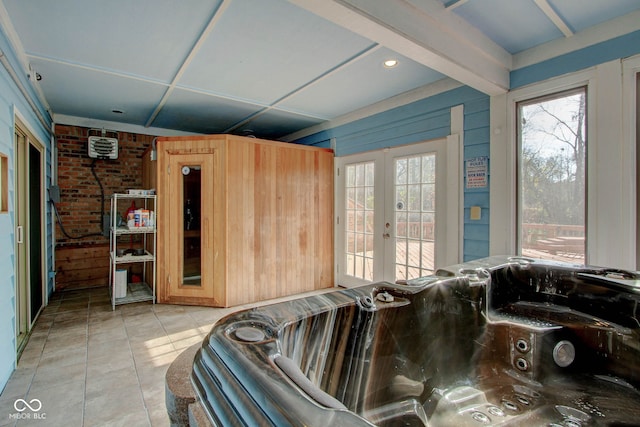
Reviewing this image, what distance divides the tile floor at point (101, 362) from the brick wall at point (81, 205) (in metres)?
0.77

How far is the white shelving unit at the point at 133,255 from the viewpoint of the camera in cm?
351

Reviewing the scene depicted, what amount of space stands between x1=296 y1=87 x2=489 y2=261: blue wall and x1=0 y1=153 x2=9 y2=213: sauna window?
3263 mm

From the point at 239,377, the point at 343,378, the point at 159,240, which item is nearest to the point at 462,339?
the point at 343,378

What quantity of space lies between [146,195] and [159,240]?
22.0 inches

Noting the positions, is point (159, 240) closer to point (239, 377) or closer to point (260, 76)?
point (260, 76)

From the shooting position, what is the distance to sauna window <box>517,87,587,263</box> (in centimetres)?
226

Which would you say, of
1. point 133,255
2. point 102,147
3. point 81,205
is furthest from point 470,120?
point 81,205

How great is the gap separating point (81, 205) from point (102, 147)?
876 mm

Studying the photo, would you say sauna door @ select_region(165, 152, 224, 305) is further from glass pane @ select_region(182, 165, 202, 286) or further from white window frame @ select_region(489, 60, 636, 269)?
white window frame @ select_region(489, 60, 636, 269)

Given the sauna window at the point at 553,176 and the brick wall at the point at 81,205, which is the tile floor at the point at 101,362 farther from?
the sauna window at the point at 553,176

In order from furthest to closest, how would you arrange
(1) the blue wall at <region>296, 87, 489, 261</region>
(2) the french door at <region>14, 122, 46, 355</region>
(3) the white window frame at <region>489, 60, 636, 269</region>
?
(1) the blue wall at <region>296, 87, 489, 261</region> < (2) the french door at <region>14, 122, 46, 355</region> < (3) the white window frame at <region>489, 60, 636, 269</region>

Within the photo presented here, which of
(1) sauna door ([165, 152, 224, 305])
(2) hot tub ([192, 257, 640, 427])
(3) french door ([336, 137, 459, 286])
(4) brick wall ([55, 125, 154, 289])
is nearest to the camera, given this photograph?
(2) hot tub ([192, 257, 640, 427])

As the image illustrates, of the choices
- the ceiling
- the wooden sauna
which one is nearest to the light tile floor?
the wooden sauna

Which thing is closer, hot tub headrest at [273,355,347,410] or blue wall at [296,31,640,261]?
hot tub headrest at [273,355,347,410]
